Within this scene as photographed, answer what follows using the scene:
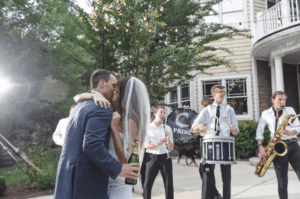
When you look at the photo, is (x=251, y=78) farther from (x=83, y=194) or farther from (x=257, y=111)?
(x=83, y=194)

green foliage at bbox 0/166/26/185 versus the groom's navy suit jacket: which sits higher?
the groom's navy suit jacket

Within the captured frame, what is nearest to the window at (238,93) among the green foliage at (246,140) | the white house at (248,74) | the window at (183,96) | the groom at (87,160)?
the white house at (248,74)

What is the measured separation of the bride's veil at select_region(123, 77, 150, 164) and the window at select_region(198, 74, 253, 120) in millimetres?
9668

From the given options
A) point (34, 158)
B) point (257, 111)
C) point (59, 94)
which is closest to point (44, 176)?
point (34, 158)

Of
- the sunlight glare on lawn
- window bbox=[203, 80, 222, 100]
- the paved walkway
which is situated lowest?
the paved walkway

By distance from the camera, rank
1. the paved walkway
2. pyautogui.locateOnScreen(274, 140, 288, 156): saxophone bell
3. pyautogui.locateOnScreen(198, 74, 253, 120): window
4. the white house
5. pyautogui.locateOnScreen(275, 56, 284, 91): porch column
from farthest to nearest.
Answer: pyautogui.locateOnScreen(198, 74, 253, 120): window < the white house < pyautogui.locateOnScreen(275, 56, 284, 91): porch column < the paved walkway < pyautogui.locateOnScreen(274, 140, 288, 156): saxophone bell

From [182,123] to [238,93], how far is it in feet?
12.2


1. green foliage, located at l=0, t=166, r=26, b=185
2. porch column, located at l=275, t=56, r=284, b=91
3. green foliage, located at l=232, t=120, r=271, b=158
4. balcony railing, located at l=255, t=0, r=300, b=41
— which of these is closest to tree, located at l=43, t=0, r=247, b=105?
balcony railing, located at l=255, t=0, r=300, b=41

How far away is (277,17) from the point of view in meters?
9.20

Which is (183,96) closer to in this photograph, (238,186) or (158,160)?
(238,186)

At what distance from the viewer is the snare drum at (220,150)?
352cm

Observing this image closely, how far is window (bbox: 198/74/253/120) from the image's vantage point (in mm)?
10906

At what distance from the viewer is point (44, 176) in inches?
218

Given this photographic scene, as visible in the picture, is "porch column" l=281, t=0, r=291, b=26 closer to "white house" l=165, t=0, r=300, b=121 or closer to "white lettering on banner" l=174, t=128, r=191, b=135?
"white house" l=165, t=0, r=300, b=121
